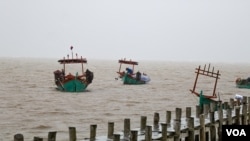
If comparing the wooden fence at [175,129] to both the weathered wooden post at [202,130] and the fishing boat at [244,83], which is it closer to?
the weathered wooden post at [202,130]

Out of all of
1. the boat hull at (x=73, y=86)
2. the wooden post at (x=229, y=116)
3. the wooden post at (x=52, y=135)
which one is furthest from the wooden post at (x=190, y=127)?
the boat hull at (x=73, y=86)

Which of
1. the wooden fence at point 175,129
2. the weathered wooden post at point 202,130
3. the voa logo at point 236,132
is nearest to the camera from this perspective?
the wooden fence at point 175,129

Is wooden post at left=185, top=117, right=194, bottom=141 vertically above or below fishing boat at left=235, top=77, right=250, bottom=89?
above

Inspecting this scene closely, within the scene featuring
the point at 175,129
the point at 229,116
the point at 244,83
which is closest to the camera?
the point at 175,129

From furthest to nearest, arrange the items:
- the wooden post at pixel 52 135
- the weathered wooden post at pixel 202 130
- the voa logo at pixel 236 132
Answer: the weathered wooden post at pixel 202 130 → the voa logo at pixel 236 132 → the wooden post at pixel 52 135

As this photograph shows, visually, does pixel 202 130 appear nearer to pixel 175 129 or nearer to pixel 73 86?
pixel 175 129

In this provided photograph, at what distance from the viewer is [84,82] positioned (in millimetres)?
41062

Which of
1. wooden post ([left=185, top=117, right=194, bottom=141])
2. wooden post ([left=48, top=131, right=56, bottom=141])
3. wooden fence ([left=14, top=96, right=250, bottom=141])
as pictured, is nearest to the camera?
wooden post ([left=48, top=131, right=56, bottom=141])

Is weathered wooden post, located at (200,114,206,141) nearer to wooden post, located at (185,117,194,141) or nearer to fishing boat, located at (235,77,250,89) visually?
wooden post, located at (185,117,194,141)

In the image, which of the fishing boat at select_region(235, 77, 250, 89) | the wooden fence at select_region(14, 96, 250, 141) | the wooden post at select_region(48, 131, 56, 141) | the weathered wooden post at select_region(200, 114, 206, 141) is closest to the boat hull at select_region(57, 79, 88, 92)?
the fishing boat at select_region(235, 77, 250, 89)

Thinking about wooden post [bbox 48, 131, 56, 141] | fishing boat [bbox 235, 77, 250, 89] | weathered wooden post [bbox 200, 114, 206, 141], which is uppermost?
wooden post [bbox 48, 131, 56, 141]

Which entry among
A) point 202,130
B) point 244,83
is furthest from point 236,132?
point 244,83

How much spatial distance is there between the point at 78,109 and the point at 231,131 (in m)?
17.4

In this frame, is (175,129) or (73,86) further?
A: (73,86)
